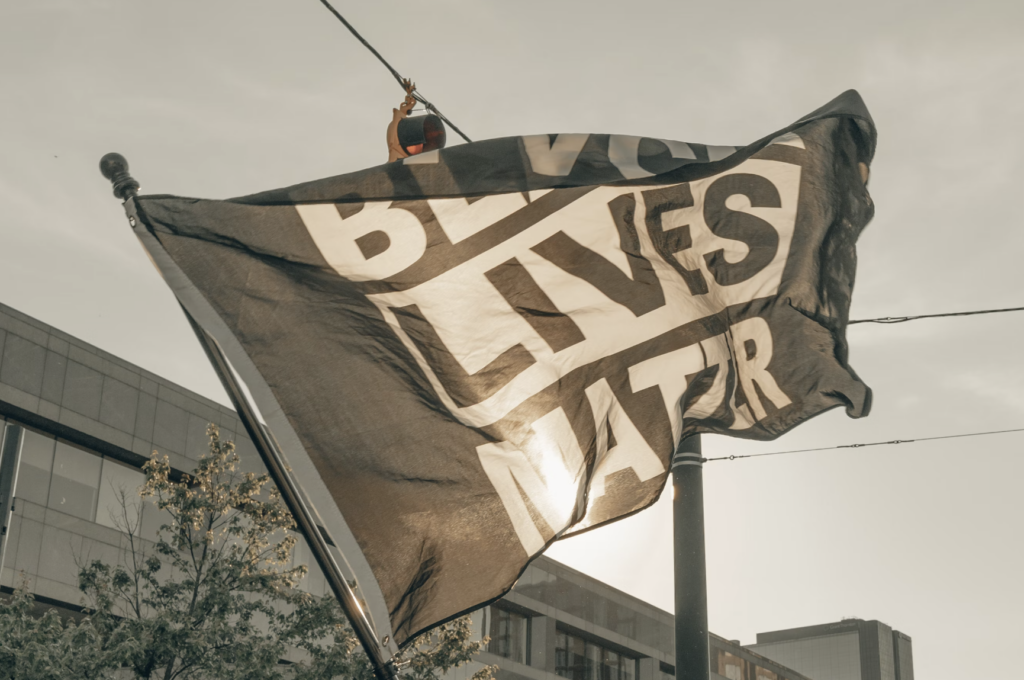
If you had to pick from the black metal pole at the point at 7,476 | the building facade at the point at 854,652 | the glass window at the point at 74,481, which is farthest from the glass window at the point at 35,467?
the building facade at the point at 854,652

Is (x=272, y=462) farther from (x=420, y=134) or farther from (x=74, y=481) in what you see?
(x=74, y=481)

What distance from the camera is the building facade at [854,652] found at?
133 meters

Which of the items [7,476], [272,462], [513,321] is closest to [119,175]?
[272,462]

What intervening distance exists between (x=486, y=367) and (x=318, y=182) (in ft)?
4.00

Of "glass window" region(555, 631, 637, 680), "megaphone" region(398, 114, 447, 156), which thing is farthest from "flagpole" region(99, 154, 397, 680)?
"glass window" region(555, 631, 637, 680)

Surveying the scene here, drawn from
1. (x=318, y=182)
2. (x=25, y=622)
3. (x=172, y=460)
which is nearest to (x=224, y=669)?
(x=25, y=622)

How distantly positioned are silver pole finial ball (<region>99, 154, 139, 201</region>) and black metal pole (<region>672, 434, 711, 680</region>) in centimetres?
416

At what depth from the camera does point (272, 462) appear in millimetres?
5340

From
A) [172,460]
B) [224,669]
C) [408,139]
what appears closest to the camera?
[408,139]

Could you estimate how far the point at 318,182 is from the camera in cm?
580

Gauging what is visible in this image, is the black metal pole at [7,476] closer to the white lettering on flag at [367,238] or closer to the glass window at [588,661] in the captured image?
the white lettering on flag at [367,238]

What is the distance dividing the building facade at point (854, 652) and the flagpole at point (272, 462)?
135m

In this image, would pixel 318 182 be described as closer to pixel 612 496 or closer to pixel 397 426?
pixel 397 426

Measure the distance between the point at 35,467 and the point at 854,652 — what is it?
12206 cm
